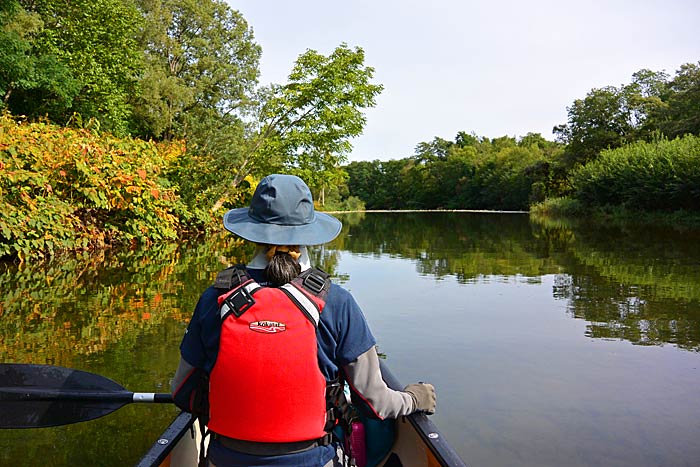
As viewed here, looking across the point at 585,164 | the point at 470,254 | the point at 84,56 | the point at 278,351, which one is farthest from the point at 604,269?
the point at 585,164

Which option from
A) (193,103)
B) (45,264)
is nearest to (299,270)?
(45,264)

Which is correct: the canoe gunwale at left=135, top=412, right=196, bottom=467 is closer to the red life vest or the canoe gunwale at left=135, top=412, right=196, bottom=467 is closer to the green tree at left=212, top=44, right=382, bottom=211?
the red life vest

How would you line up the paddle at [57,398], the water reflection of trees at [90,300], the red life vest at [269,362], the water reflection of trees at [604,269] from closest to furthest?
the red life vest at [269,362] → the paddle at [57,398] → the water reflection of trees at [90,300] → the water reflection of trees at [604,269]

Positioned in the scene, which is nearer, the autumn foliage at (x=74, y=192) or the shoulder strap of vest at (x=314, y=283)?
the shoulder strap of vest at (x=314, y=283)

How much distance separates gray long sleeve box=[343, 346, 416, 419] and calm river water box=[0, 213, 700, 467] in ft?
5.46

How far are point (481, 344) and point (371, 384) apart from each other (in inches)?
163

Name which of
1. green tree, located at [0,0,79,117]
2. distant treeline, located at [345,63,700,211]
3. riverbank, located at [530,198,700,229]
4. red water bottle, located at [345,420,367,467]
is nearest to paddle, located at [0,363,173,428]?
red water bottle, located at [345,420,367,467]

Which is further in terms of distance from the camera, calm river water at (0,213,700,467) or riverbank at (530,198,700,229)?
riverbank at (530,198,700,229)

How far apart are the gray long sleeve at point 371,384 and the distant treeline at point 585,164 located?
29087 mm

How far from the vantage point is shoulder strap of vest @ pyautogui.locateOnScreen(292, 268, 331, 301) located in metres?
1.71

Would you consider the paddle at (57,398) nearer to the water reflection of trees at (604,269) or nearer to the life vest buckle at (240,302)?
the life vest buckle at (240,302)

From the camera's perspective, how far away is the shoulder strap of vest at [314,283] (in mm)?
1705

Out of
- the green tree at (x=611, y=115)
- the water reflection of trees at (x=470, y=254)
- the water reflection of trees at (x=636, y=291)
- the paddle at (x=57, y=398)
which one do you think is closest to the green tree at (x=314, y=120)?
the water reflection of trees at (x=470, y=254)

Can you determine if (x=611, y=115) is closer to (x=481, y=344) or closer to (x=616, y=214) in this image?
(x=616, y=214)
